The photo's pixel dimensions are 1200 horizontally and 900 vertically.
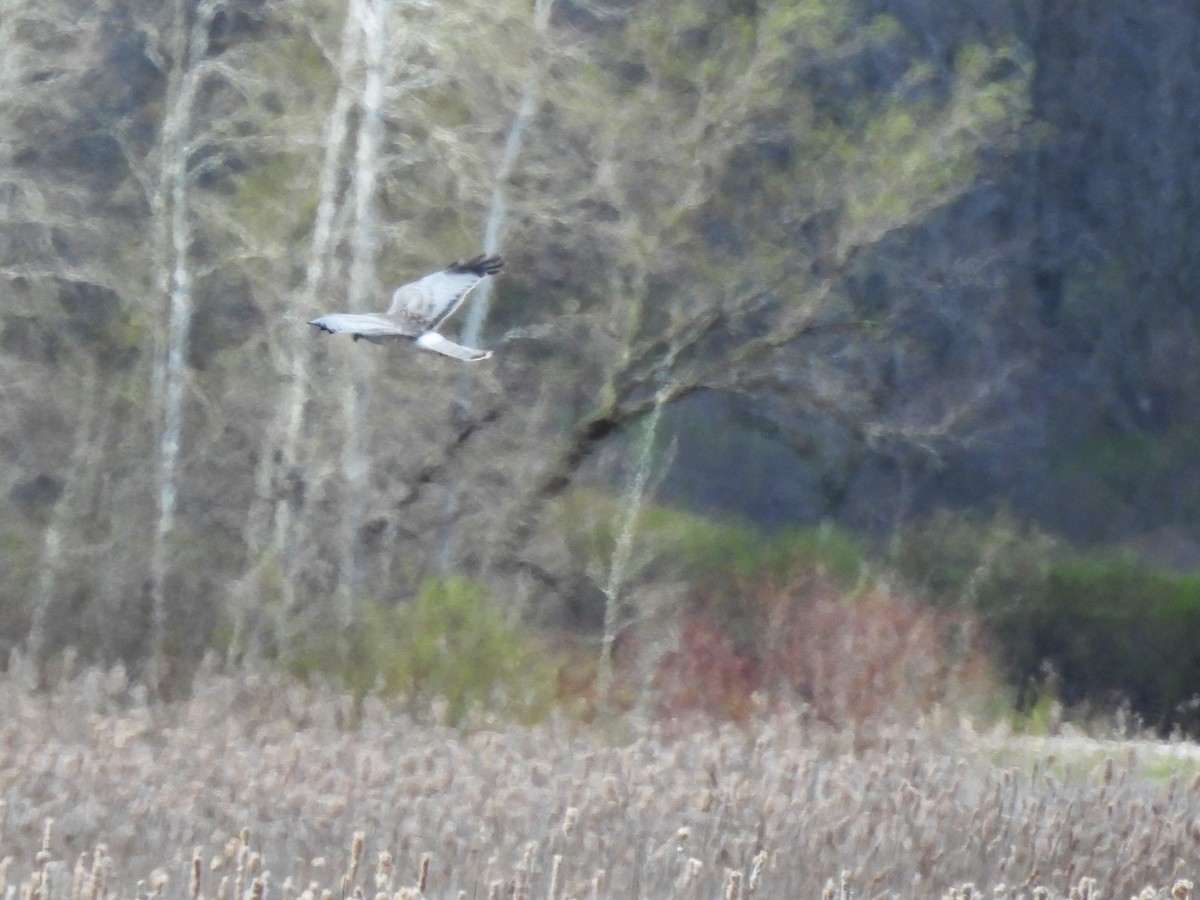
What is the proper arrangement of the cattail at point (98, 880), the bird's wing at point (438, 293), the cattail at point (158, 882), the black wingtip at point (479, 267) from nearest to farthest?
the cattail at point (98, 880) < the cattail at point (158, 882) < the bird's wing at point (438, 293) < the black wingtip at point (479, 267)

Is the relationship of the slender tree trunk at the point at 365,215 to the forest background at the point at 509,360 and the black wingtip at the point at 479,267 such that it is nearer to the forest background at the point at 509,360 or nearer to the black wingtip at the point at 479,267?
the forest background at the point at 509,360

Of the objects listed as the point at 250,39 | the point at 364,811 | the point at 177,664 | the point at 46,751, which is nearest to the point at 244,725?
the point at 46,751

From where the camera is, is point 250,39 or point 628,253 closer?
point 628,253

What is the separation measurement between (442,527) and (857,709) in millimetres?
3163

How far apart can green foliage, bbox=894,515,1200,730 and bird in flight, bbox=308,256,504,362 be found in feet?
→ 33.4

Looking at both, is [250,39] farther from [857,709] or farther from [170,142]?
[857,709]

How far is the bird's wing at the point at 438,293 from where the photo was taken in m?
8.63

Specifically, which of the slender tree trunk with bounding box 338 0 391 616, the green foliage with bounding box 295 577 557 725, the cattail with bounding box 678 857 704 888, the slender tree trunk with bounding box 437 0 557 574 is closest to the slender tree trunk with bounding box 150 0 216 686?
the slender tree trunk with bounding box 338 0 391 616

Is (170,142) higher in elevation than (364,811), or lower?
higher

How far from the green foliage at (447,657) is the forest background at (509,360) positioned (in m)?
0.07

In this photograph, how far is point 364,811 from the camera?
7.75 metres

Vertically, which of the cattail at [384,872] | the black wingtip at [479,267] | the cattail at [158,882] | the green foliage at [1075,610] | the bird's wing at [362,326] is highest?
the black wingtip at [479,267]

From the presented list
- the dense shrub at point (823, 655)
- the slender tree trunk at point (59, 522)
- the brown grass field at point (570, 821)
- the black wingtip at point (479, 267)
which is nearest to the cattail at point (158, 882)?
the brown grass field at point (570, 821)

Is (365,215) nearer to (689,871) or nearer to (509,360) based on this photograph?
(509,360)
